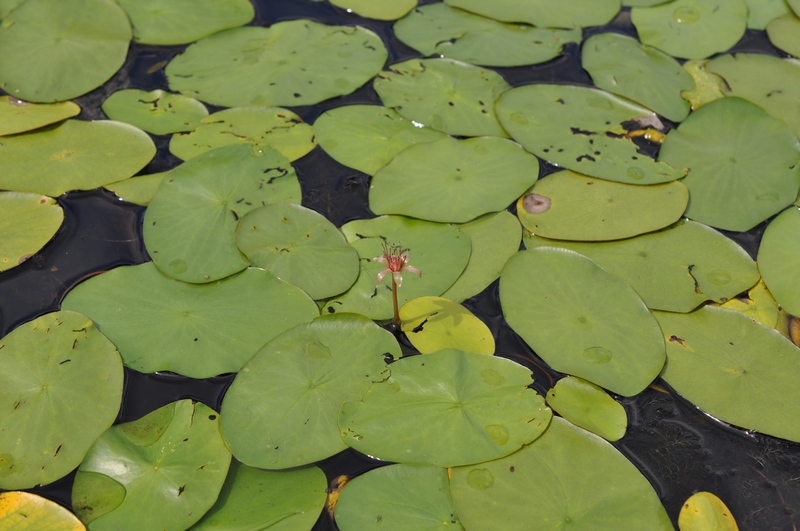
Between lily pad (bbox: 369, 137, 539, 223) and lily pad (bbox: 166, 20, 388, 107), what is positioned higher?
lily pad (bbox: 166, 20, 388, 107)

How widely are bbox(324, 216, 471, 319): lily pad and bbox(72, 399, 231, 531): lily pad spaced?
2.12 feet

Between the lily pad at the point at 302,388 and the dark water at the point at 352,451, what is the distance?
11 cm

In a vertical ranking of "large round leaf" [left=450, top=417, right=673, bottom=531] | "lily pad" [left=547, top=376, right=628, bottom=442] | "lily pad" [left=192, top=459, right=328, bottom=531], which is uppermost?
"lily pad" [left=547, top=376, right=628, bottom=442]

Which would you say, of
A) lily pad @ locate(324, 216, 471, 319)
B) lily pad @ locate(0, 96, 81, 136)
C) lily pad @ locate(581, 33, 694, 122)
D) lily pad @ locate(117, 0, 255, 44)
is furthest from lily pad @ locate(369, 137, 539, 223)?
lily pad @ locate(0, 96, 81, 136)

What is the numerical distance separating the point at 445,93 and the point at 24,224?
1982 mm

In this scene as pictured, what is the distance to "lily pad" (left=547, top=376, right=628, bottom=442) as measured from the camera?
7.34 ft

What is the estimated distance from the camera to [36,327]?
7.81 feet

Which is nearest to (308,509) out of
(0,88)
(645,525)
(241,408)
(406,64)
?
(241,408)

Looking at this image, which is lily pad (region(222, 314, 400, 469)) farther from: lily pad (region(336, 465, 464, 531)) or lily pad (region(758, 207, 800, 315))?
lily pad (region(758, 207, 800, 315))

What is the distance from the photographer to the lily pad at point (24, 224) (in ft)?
8.64

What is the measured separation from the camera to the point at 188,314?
96.3 inches

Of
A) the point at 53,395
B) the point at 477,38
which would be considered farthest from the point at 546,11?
the point at 53,395

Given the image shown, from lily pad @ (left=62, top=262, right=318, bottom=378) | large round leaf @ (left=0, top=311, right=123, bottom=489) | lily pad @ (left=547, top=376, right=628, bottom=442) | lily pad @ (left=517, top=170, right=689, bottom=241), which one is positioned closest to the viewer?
large round leaf @ (left=0, top=311, right=123, bottom=489)

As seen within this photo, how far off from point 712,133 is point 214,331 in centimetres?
245
